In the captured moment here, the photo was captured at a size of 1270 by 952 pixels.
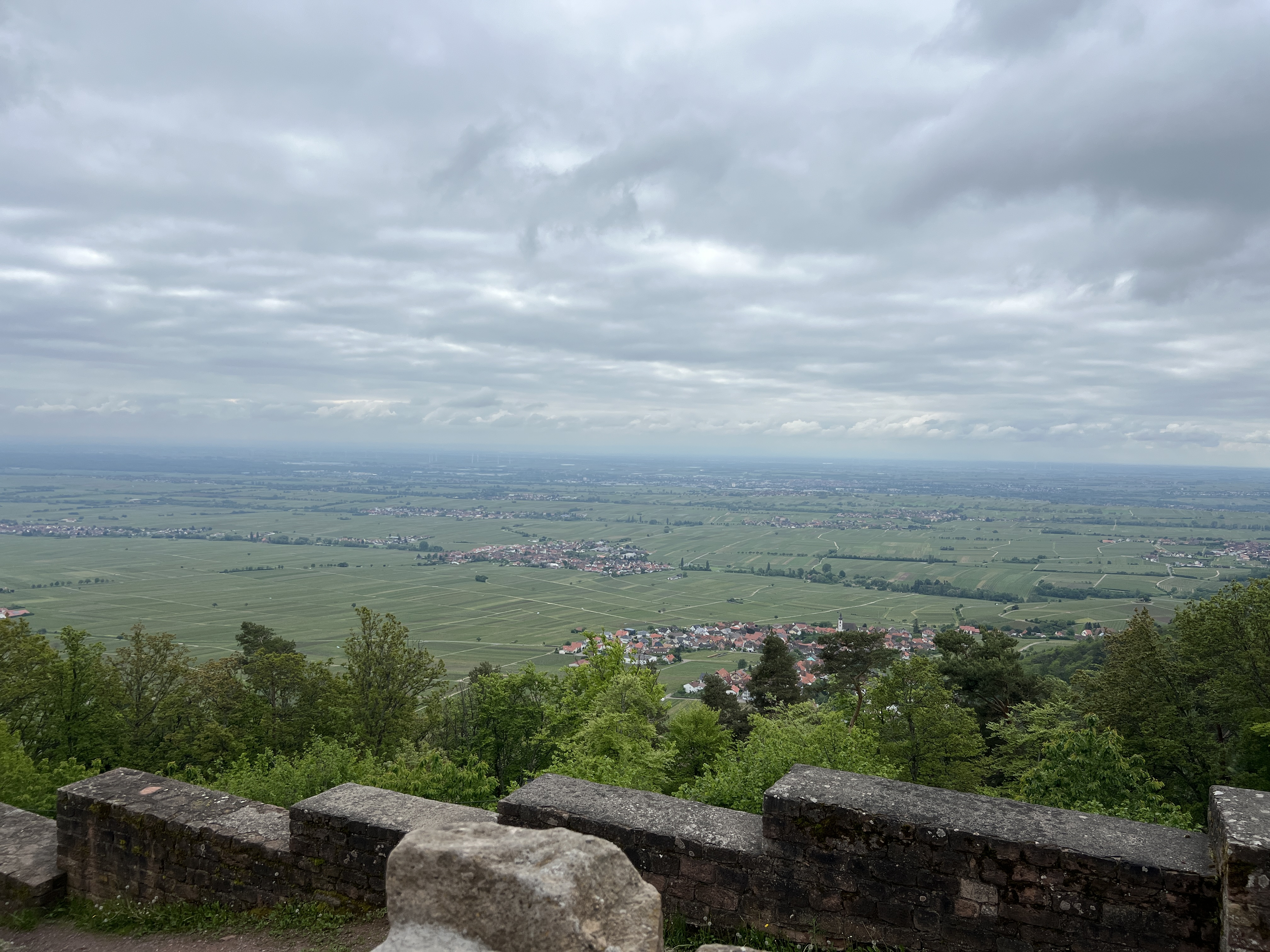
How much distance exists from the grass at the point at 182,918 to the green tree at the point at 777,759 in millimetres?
4462

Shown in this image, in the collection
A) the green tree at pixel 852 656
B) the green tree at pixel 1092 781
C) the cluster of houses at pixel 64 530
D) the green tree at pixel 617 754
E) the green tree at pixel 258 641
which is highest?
the green tree at pixel 1092 781

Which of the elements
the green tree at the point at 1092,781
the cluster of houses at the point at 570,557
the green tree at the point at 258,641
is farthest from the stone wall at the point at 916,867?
the cluster of houses at the point at 570,557

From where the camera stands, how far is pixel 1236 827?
423 centimetres

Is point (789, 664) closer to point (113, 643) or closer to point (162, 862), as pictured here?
point (162, 862)

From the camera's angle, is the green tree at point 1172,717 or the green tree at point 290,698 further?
the green tree at point 290,698

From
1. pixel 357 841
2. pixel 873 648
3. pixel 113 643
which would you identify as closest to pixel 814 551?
pixel 873 648

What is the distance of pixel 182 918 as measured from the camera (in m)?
6.64

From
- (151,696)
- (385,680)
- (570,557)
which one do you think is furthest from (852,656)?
(570,557)

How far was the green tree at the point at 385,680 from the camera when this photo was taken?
24.4 metres

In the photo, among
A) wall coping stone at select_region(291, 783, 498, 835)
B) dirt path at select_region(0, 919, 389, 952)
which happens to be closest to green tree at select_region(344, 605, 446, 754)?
dirt path at select_region(0, 919, 389, 952)

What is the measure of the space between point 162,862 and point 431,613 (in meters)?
80.7

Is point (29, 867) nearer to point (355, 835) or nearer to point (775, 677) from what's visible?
point (355, 835)

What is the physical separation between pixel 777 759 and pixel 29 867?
32.0 ft

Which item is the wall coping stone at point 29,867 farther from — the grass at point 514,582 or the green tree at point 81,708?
the grass at point 514,582
